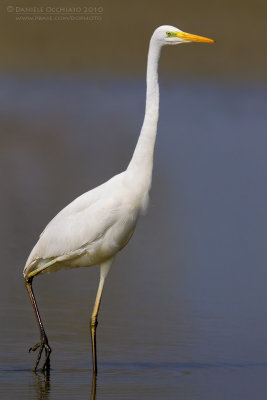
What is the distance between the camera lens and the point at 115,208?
6.98 metres

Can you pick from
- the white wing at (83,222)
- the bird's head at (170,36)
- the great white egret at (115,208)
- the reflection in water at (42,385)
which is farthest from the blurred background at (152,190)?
the bird's head at (170,36)

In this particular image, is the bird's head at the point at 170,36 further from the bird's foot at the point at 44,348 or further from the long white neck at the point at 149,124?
the bird's foot at the point at 44,348

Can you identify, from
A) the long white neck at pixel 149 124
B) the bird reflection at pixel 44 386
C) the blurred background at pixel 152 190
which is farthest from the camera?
the blurred background at pixel 152 190

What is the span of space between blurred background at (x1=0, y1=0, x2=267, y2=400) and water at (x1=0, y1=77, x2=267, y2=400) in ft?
0.07

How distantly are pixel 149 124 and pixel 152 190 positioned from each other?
19.2ft

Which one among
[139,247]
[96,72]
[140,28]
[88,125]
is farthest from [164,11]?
[139,247]

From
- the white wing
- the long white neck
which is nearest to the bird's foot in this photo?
the white wing

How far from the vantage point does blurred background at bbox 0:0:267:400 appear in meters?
7.21

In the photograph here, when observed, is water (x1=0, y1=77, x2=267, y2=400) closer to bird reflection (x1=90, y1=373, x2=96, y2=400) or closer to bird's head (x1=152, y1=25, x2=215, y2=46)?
bird reflection (x1=90, y1=373, x2=96, y2=400)

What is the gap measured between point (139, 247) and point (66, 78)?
11.2 metres

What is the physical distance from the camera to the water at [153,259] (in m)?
6.96

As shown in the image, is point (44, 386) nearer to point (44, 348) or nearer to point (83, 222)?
point (44, 348)

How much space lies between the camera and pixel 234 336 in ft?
25.6

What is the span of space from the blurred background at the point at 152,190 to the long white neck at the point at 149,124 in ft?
4.37
